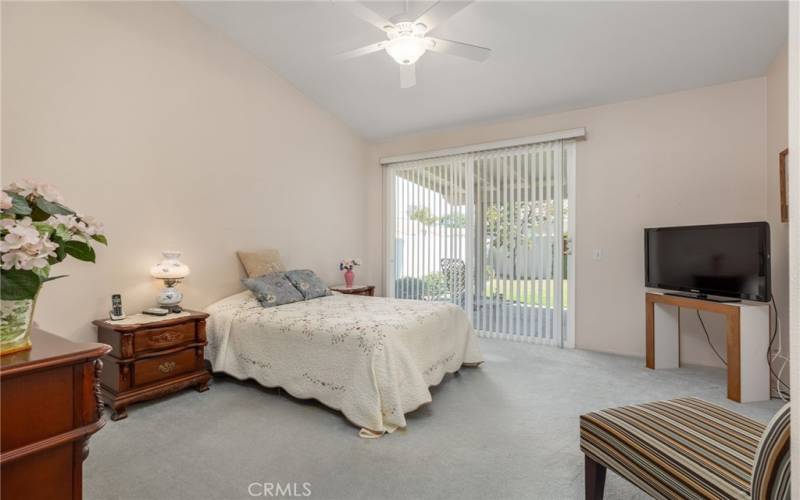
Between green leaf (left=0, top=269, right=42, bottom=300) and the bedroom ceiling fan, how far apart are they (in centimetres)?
199

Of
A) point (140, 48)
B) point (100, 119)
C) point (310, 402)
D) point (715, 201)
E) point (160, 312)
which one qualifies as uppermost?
point (140, 48)

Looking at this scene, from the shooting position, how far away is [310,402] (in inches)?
107

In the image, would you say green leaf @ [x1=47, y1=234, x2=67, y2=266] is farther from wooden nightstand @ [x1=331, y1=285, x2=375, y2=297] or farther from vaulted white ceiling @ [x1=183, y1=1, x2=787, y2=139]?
wooden nightstand @ [x1=331, y1=285, x2=375, y2=297]

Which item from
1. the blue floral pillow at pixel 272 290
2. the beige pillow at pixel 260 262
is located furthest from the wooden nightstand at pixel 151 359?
the beige pillow at pixel 260 262

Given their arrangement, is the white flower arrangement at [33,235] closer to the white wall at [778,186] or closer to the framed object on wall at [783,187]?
the framed object on wall at [783,187]

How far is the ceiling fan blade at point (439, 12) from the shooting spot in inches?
84.7

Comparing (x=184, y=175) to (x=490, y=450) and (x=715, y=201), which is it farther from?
(x=715, y=201)

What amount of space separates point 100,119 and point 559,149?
4.22 metres

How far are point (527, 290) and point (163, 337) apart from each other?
11.8 feet

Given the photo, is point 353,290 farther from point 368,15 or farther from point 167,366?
point 368,15

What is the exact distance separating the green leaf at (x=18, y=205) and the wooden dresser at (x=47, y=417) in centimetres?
38

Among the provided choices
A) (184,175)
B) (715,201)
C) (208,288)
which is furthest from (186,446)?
(715,201)

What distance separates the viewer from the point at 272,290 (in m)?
3.37

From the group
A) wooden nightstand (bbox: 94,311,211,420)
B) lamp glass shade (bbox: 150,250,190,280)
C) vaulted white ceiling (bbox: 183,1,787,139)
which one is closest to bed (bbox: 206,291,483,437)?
wooden nightstand (bbox: 94,311,211,420)
